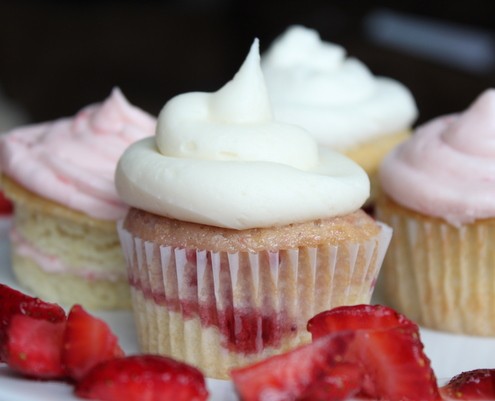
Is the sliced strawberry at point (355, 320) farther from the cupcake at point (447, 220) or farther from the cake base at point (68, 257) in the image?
the cake base at point (68, 257)

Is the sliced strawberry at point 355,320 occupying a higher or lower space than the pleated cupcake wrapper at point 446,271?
higher

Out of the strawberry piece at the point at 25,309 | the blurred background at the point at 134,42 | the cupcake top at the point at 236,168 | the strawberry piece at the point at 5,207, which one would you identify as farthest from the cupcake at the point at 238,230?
the blurred background at the point at 134,42

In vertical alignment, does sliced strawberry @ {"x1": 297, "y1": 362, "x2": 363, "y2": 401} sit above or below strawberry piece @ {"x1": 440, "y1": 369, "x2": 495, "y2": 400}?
above

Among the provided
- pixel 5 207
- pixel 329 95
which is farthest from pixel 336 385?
pixel 5 207

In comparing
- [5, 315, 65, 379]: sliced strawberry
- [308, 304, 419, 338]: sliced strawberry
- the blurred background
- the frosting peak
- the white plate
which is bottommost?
the blurred background

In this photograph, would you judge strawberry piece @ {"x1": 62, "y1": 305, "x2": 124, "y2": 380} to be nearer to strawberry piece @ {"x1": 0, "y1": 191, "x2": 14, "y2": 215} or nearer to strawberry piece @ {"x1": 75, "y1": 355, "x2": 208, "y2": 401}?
strawberry piece @ {"x1": 75, "y1": 355, "x2": 208, "y2": 401}

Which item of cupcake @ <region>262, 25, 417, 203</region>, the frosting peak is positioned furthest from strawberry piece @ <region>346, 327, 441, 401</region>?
cupcake @ <region>262, 25, 417, 203</region>

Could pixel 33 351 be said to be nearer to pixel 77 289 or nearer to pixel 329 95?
pixel 77 289
